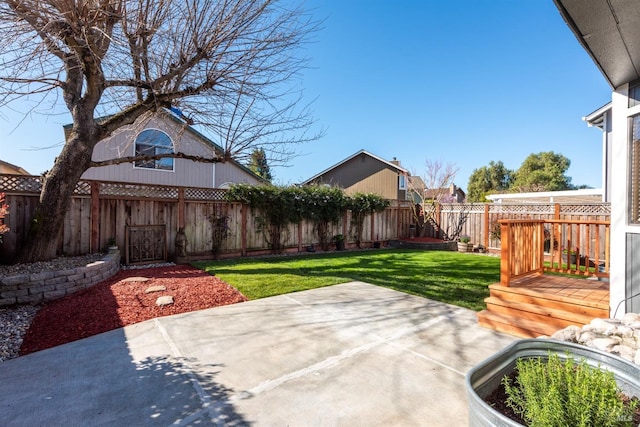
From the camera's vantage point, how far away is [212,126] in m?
6.19

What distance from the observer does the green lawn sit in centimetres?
500

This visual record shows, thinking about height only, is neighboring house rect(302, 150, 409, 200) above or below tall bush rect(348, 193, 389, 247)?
above

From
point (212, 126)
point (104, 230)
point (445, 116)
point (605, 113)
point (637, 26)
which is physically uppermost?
point (445, 116)

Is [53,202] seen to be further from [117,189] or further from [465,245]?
[465,245]

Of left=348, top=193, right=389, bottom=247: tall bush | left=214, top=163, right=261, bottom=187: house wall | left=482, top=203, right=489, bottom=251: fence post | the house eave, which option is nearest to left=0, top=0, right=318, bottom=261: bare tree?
left=348, top=193, right=389, bottom=247: tall bush

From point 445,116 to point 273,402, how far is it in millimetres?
15998

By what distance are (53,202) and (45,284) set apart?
1.81 meters

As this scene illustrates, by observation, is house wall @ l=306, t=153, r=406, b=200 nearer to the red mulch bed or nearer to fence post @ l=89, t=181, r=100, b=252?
fence post @ l=89, t=181, r=100, b=252

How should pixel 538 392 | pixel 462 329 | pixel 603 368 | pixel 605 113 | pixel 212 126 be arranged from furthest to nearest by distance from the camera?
Answer: pixel 605 113
pixel 212 126
pixel 462 329
pixel 603 368
pixel 538 392

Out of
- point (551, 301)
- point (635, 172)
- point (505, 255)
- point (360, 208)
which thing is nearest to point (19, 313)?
point (505, 255)

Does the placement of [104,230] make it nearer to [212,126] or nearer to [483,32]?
[212,126]

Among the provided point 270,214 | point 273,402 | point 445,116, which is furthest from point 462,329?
point 445,116

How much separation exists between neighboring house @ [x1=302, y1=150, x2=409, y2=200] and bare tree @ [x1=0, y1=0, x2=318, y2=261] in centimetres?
1163

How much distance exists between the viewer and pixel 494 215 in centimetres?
1042
